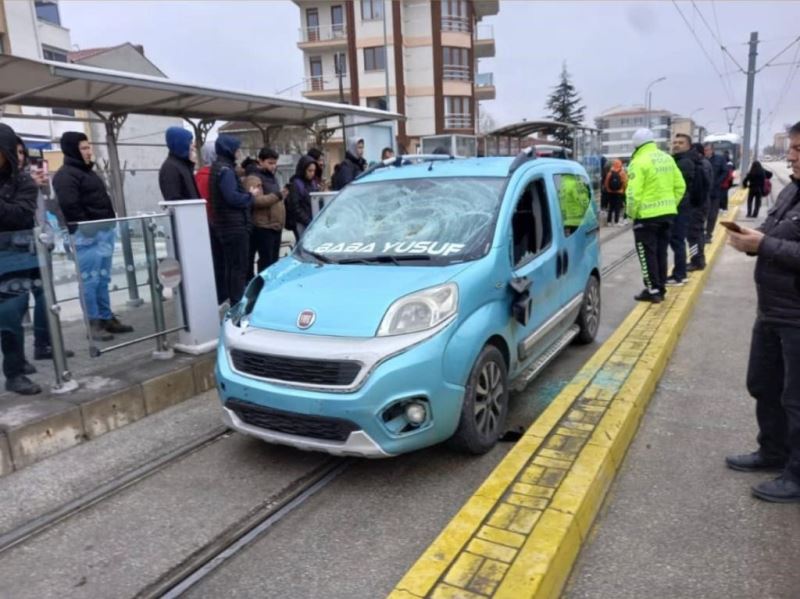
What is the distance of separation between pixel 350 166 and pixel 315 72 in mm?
41089

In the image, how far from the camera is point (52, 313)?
451 cm

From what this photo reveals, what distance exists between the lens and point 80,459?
409 cm

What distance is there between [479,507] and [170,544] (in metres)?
1.57

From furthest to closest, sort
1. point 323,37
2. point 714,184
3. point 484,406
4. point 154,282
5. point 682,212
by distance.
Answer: point 323,37 → point 714,184 → point 682,212 → point 154,282 → point 484,406

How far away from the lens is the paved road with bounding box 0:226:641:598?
2848mm

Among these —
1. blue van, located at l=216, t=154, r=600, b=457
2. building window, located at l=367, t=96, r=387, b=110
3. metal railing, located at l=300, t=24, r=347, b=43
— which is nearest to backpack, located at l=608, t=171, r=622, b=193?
blue van, located at l=216, t=154, r=600, b=457

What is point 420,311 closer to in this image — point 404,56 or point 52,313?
point 52,313

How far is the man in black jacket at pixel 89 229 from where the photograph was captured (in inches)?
187

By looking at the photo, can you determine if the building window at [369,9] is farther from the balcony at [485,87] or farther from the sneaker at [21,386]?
the sneaker at [21,386]

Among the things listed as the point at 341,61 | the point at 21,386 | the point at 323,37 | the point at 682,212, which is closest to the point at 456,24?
the point at 341,61

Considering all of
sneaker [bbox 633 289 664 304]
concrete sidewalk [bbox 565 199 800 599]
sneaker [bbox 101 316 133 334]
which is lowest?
concrete sidewalk [bbox 565 199 800 599]

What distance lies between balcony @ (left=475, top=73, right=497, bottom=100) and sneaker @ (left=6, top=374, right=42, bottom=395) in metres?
47.3

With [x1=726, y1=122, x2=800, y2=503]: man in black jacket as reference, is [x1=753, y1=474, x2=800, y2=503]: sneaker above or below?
below

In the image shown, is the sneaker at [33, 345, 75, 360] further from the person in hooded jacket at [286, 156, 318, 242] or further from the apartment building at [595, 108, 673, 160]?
the apartment building at [595, 108, 673, 160]
